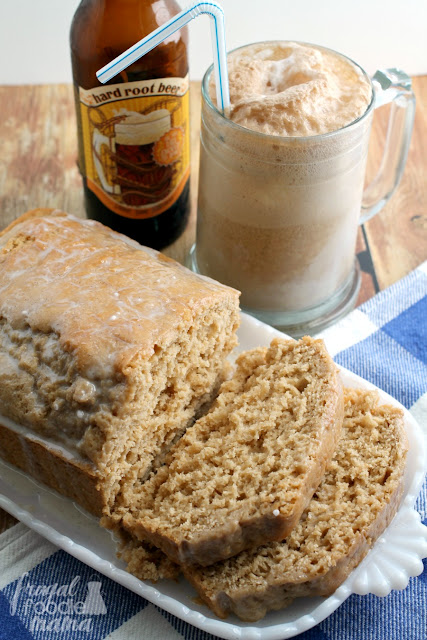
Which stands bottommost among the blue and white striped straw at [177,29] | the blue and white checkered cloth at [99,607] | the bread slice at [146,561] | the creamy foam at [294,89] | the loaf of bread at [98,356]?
the blue and white checkered cloth at [99,607]

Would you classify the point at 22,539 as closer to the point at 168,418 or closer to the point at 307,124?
the point at 168,418

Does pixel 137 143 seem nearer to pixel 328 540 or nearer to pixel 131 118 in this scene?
pixel 131 118

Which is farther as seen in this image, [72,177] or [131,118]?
[72,177]

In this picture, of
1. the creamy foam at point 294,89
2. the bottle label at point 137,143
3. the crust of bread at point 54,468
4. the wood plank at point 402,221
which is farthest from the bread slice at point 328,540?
the bottle label at point 137,143

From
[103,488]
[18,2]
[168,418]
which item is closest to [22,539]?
[103,488]

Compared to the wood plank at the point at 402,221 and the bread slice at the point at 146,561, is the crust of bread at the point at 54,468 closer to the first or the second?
the bread slice at the point at 146,561

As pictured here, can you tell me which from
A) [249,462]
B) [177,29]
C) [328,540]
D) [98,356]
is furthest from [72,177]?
[328,540]
